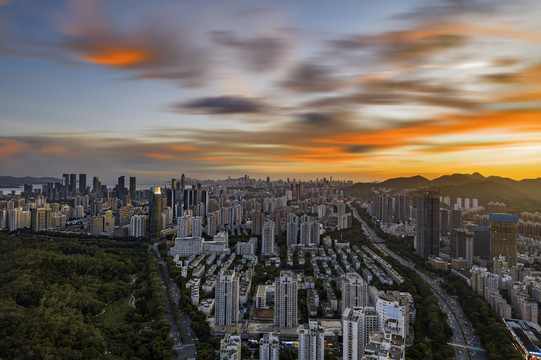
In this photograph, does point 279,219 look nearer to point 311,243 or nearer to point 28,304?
point 311,243

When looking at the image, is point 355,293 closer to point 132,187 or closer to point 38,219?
point 38,219

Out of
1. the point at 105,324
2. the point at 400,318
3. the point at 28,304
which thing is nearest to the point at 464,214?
the point at 400,318

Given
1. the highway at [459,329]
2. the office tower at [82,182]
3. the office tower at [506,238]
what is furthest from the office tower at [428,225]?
the office tower at [82,182]

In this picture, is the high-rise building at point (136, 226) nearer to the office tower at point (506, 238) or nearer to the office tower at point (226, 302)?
the office tower at point (226, 302)

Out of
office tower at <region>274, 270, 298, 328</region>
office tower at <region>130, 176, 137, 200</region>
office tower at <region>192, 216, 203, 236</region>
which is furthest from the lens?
office tower at <region>130, 176, 137, 200</region>

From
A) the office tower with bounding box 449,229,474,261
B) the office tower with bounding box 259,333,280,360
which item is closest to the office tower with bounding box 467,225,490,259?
the office tower with bounding box 449,229,474,261

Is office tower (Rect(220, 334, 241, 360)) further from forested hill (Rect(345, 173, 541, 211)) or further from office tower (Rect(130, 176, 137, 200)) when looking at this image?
office tower (Rect(130, 176, 137, 200))
